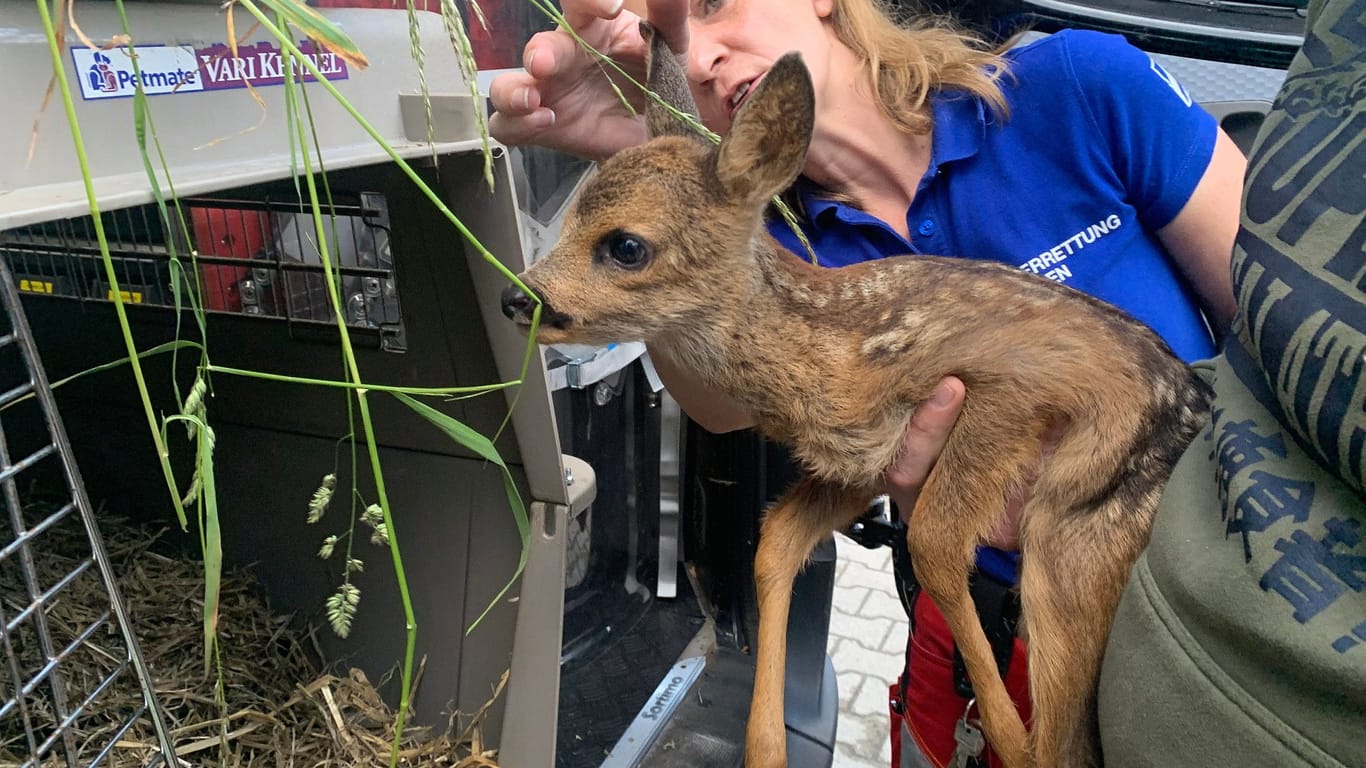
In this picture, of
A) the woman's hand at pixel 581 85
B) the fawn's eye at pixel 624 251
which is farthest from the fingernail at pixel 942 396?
the woman's hand at pixel 581 85

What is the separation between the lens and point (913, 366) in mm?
1511

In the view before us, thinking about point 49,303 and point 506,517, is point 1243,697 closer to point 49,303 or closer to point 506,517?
point 506,517

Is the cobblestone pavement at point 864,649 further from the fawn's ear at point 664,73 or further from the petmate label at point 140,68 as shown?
the petmate label at point 140,68

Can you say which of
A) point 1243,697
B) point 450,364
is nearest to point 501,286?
point 450,364

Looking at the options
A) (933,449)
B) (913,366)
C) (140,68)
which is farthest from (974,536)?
(140,68)

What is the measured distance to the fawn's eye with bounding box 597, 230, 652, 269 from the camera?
145cm

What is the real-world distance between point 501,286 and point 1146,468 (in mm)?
1031

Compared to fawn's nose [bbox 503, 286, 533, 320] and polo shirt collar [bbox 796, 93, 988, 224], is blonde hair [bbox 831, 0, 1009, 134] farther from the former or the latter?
fawn's nose [bbox 503, 286, 533, 320]

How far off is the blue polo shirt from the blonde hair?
0.12 ft

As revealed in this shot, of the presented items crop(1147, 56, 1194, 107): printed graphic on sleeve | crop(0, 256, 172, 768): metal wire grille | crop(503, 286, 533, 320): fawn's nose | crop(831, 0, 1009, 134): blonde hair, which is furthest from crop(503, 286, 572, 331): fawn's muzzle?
crop(1147, 56, 1194, 107): printed graphic on sleeve

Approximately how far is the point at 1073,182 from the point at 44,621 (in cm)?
176

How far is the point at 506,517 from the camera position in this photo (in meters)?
1.79

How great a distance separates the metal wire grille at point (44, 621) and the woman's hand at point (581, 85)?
0.82 m

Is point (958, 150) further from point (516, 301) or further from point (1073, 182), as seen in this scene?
point (516, 301)
